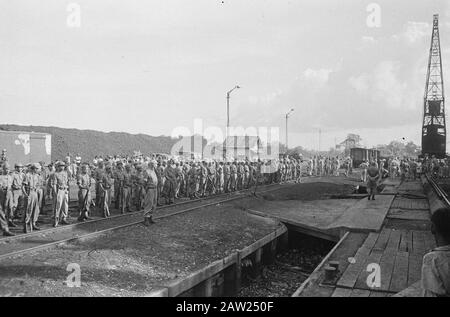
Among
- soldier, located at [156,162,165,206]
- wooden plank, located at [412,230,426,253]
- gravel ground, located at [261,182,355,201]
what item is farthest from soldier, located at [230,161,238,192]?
wooden plank, located at [412,230,426,253]

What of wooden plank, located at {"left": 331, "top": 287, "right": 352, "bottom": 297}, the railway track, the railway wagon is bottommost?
the railway track

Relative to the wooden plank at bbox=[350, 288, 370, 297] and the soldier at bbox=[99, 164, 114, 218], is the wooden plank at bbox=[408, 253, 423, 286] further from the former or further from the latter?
the soldier at bbox=[99, 164, 114, 218]

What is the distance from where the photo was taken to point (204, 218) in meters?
13.0

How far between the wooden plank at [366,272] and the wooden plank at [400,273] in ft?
1.02

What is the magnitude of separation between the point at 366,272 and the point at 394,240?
109 inches

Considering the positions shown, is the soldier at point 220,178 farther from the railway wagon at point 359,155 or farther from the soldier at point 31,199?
the railway wagon at point 359,155

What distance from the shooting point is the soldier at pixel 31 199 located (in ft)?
34.8

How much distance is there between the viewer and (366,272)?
21.4 ft

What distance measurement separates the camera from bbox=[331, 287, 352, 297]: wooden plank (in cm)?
550

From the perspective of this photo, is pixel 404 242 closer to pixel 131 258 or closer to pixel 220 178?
pixel 131 258

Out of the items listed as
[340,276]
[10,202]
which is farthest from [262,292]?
[10,202]

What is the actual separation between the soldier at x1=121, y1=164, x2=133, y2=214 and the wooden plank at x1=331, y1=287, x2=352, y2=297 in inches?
389

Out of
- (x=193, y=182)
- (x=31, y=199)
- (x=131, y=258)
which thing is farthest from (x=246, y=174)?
(x=131, y=258)
